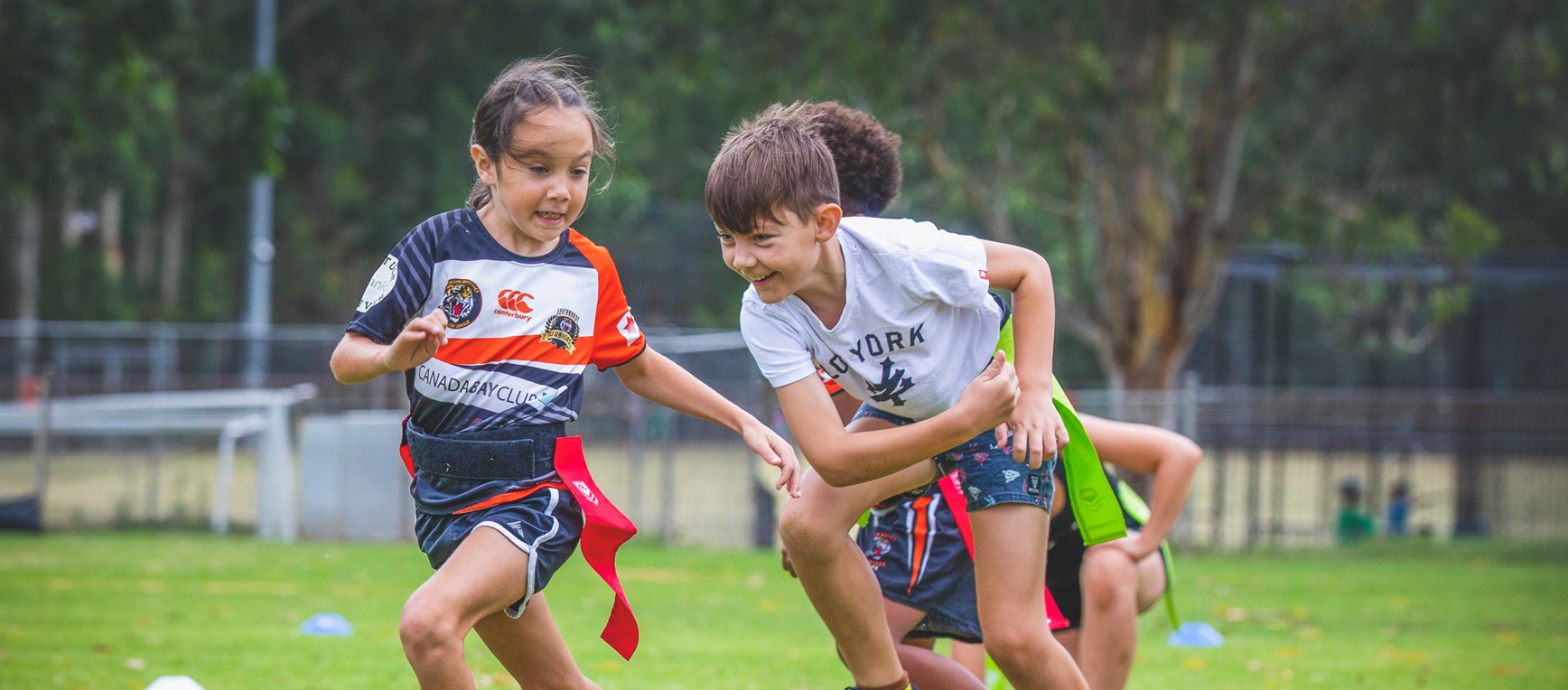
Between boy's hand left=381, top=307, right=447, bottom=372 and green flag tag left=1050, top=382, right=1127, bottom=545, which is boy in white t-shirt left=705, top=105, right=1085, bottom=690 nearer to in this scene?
green flag tag left=1050, top=382, right=1127, bottom=545

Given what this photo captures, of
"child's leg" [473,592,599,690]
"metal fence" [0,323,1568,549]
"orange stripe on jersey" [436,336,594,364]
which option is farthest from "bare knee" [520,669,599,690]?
"metal fence" [0,323,1568,549]

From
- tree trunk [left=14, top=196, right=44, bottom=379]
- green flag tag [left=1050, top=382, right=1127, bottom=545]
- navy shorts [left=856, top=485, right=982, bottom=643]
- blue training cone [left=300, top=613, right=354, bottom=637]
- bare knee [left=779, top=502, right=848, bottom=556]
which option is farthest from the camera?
tree trunk [left=14, top=196, right=44, bottom=379]

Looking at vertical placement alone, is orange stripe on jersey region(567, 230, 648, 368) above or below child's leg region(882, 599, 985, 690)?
above

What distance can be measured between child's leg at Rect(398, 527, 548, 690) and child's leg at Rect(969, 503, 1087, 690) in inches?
48.5

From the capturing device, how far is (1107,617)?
16.7ft

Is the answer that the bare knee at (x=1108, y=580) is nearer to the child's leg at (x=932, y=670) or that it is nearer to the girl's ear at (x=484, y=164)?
the child's leg at (x=932, y=670)

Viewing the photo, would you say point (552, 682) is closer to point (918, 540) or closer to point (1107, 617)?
point (918, 540)

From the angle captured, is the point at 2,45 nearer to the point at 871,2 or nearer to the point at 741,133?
the point at 871,2

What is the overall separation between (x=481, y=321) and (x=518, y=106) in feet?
1.84

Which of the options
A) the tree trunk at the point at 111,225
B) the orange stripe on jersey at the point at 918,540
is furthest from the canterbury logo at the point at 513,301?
the tree trunk at the point at 111,225

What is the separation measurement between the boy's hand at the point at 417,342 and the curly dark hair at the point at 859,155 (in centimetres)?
172

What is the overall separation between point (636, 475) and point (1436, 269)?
14836mm

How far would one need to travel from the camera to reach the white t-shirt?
3.95 metres

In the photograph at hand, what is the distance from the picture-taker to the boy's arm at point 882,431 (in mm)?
3768
